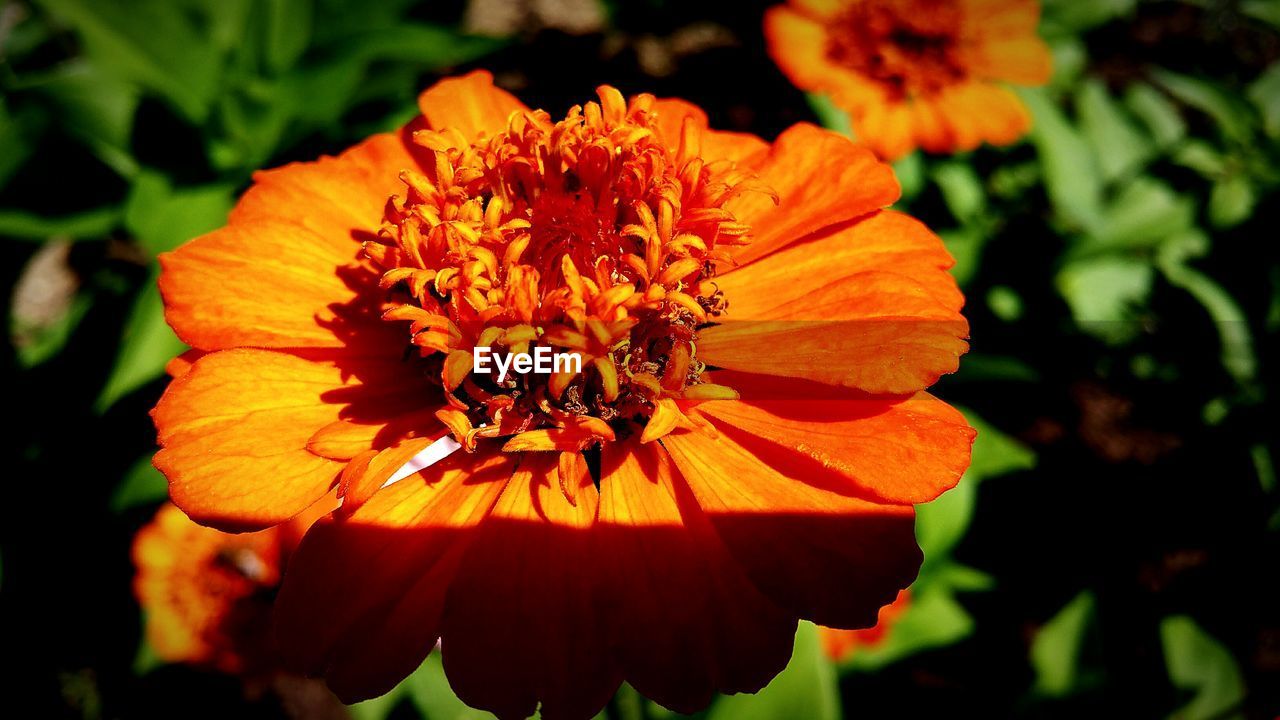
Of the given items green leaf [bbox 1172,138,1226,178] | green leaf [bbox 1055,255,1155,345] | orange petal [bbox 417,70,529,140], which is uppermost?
orange petal [bbox 417,70,529,140]

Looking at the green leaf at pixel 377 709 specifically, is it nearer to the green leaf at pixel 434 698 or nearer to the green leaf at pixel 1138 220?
the green leaf at pixel 434 698

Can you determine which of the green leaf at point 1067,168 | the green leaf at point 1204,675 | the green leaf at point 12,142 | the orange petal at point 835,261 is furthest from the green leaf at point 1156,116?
the green leaf at point 12,142

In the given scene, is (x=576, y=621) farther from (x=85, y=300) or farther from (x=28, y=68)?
(x=28, y=68)

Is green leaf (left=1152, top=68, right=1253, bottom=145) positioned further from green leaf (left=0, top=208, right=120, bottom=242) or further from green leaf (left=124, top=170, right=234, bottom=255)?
green leaf (left=0, top=208, right=120, bottom=242)

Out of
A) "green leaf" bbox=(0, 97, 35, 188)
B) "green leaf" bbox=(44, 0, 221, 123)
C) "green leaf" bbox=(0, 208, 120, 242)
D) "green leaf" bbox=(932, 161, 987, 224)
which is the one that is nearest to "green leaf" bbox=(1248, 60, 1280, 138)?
"green leaf" bbox=(932, 161, 987, 224)

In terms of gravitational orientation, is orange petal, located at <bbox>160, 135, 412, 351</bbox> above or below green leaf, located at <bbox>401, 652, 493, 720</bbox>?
above

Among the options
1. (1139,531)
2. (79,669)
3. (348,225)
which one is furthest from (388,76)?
(1139,531)
